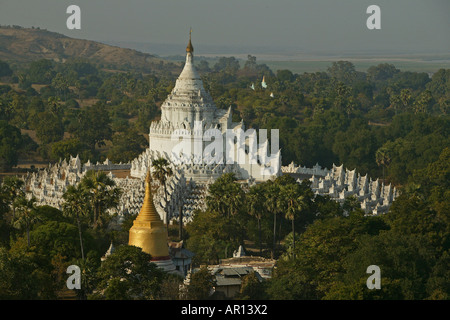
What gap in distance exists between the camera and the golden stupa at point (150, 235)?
83562 millimetres

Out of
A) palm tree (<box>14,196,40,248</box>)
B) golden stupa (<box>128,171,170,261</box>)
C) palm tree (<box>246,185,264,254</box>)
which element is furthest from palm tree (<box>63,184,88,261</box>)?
palm tree (<box>246,185,264,254</box>)

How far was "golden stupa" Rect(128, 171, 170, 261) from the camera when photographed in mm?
83562

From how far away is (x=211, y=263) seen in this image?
307 ft

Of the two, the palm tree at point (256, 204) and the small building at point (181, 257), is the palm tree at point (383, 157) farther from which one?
the small building at point (181, 257)

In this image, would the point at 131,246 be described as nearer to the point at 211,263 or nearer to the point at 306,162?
the point at 211,263

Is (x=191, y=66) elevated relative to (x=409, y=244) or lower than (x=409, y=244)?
elevated

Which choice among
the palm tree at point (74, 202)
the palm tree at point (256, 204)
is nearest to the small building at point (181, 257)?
the palm tree at point (74, 202)

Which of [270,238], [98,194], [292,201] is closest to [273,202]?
[292,201]

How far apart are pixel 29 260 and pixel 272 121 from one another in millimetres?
100351

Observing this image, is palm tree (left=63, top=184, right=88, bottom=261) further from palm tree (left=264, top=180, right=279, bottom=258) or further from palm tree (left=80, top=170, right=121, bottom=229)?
palm tree (left=264, top=180, right=279, bottom=258)

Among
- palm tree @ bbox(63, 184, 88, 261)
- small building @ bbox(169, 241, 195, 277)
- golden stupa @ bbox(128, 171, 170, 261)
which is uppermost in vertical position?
palm tree @ bbox(63, 184, 88, 261)

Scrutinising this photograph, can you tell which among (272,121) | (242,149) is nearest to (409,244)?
(242,149)

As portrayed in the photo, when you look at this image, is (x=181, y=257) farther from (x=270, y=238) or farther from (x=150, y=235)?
(x=270, y=238)

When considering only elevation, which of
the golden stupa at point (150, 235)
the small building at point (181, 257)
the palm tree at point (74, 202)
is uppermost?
the palm tree at point (74, 202)
